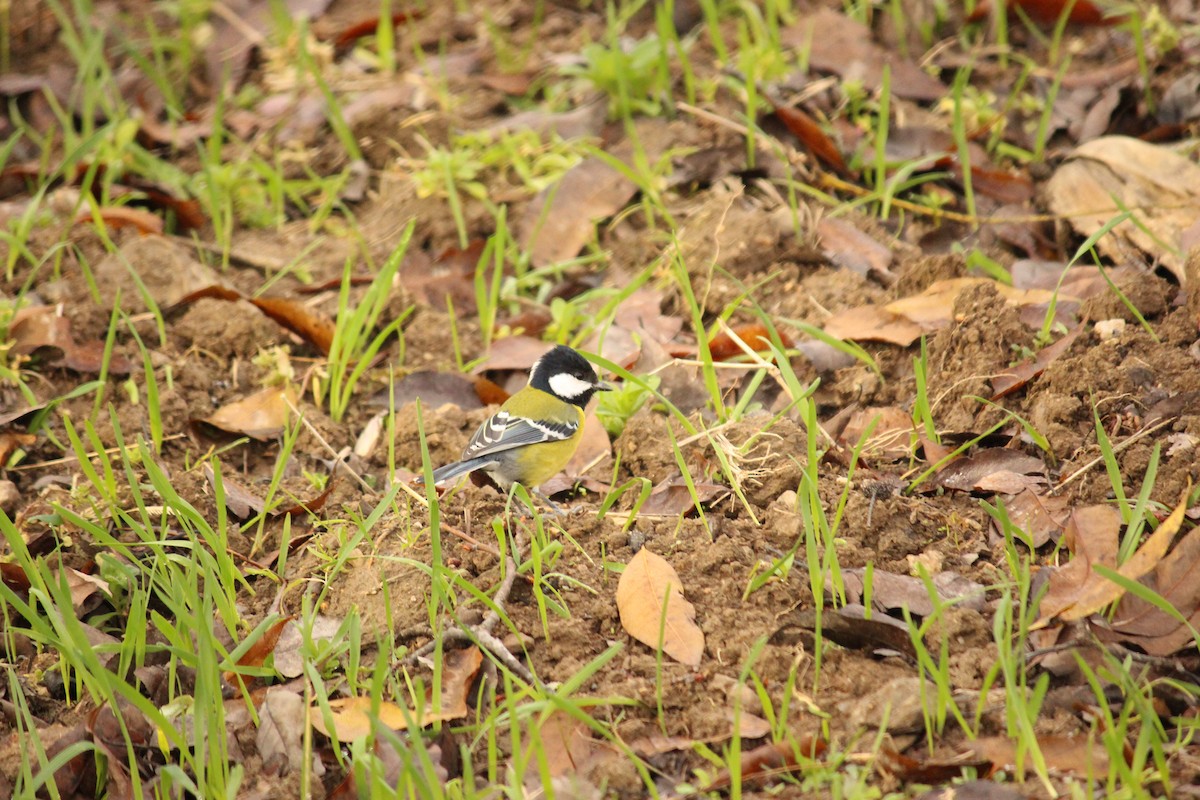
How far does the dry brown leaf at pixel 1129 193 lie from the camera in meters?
4.72

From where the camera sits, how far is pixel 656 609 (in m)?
3.34

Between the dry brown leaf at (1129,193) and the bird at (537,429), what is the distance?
89.8 inches

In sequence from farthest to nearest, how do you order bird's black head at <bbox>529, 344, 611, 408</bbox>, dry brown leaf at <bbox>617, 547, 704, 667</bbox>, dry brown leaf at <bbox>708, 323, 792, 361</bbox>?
dry brown leaf at <bbox>708, 323, 792, 361</bbox>, bird's black head at <bbox>529, 344, 611, 408</bbox>, dry brown leaf at <bbox>617, 547, 704, 667</bbox>

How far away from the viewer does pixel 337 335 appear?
4.82m

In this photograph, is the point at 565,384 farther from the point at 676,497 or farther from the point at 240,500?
the point at 240,500

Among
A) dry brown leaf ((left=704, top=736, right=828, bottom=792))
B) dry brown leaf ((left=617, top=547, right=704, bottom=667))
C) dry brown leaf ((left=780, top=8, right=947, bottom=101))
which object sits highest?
dry brown leaf ((left=780, top=8, right=947, bottom=101))

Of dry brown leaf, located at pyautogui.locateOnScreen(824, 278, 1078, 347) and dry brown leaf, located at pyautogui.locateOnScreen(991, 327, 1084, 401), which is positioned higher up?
dry brown leaf, located at pyautogui.locateOnScreen(991, 327, 1084, 401)

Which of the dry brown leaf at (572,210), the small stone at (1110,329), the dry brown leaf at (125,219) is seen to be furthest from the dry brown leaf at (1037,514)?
the dry brown leaf at (125,219)

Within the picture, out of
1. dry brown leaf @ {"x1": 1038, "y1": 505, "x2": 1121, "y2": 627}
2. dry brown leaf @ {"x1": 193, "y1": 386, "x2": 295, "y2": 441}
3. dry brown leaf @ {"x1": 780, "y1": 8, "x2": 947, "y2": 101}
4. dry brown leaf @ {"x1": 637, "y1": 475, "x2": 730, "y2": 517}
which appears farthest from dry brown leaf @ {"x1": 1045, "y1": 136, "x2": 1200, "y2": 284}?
dry brown leaf @ {"x1": 193, "y1": 386, "x2": 295, "y2": 441}

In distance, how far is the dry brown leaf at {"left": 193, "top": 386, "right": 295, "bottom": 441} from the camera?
4750mm

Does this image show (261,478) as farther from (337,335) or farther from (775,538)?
(775,538)

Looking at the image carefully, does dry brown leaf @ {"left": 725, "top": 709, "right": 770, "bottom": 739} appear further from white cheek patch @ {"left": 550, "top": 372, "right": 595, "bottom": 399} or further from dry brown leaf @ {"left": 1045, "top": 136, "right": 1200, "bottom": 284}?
dry brown leaf @ {"left": 1045, "top": 136, "right": 1200, "bottom": 284}

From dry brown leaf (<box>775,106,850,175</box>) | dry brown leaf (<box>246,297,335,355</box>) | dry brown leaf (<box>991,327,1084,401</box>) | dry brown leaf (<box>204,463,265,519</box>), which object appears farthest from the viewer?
dry brown leaf (<box>775,106,850,175</box>)

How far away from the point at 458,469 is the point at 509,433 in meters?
0.30
